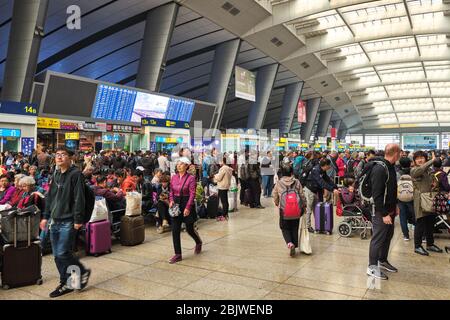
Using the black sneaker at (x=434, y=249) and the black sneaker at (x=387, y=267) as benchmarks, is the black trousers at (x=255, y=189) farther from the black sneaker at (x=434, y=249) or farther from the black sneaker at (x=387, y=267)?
the black sneaker at (x=387, y=267)

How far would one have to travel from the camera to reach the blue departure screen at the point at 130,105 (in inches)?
677

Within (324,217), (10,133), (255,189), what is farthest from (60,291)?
(10,133)

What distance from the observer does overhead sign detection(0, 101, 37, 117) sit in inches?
461

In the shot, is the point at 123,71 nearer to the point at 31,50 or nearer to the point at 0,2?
the point at 0,2

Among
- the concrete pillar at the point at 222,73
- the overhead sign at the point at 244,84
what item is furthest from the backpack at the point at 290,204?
the concrete pillar at the point at 222,73

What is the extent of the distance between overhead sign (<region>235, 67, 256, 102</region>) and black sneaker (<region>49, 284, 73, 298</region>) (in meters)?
21.8

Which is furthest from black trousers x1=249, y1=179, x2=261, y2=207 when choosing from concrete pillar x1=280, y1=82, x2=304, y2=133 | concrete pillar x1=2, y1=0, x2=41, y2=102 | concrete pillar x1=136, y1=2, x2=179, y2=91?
concrete pillar x1=280, y1=82, x2=304, y2=133

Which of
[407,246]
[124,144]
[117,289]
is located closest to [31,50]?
[124,144]

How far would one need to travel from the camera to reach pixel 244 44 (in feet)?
88.1

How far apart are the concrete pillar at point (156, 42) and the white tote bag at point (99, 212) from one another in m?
14.8

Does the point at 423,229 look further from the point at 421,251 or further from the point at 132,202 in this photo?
the point at 132,202

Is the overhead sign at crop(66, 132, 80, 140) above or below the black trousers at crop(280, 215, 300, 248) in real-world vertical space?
above

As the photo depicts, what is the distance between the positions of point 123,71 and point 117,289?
29.1 metres

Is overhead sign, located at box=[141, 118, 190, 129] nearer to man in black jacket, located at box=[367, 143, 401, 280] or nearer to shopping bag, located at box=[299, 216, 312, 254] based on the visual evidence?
shopping bag, located at box=[299, 216, 312, 254]
